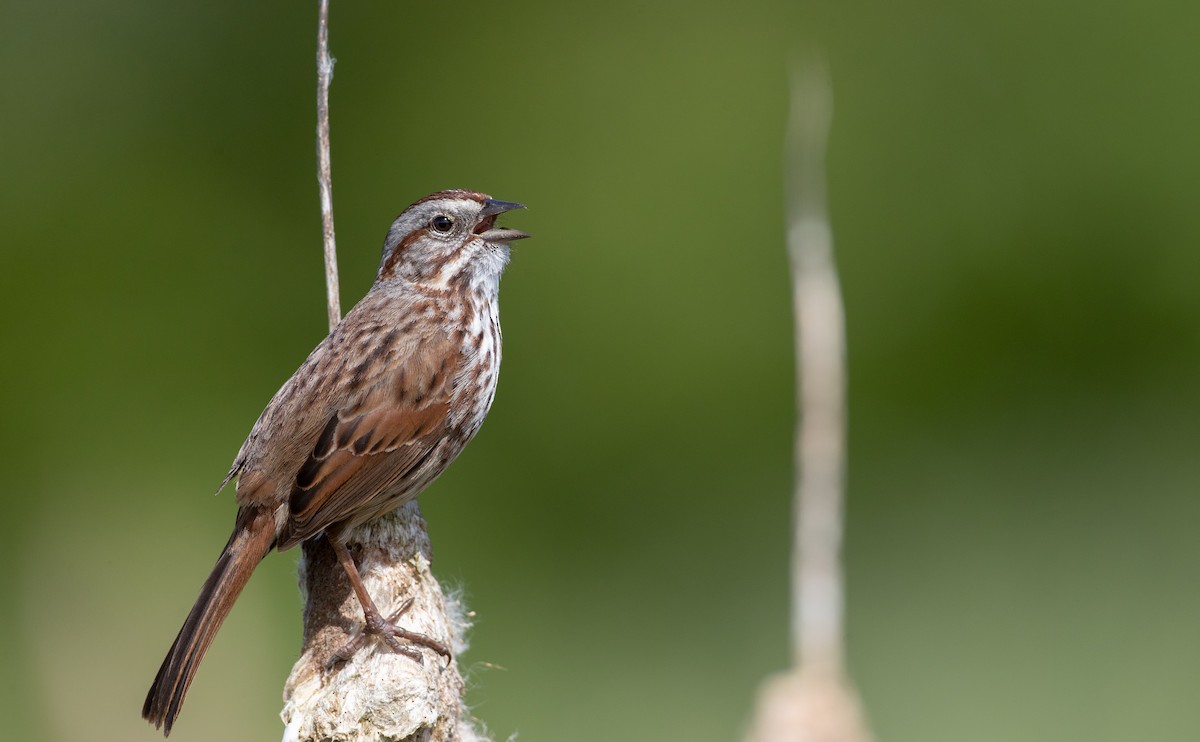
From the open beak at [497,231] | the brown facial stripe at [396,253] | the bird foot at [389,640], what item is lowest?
the bird foot at [389,640]

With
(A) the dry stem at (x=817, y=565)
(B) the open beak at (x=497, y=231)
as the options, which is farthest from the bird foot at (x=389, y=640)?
(A) the dry stem at (x=817, y=565)

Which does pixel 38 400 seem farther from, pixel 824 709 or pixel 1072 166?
pixel 824 709

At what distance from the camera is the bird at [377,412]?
3213 mm

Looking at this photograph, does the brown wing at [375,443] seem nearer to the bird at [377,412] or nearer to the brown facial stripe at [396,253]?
the bird at [377,412]

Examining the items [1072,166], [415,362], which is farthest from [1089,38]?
[415,362]

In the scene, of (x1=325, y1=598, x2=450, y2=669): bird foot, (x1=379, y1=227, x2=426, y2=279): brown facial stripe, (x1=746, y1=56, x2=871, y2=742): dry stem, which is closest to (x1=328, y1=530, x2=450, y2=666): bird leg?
(x1=325, y1=598, x2=450, y2=669): bird foot

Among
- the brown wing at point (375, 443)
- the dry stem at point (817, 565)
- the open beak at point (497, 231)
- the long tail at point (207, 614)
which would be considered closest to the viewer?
the dry stem at point (817, 565)

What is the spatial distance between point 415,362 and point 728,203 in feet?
10.2

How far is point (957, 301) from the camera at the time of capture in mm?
6293

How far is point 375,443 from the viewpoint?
138 inches

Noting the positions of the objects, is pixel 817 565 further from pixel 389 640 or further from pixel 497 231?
pixel 497 231

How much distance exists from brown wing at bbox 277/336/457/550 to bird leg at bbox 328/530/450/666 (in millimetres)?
228

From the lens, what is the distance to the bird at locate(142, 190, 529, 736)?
3.21m

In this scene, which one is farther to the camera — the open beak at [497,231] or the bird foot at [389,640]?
the open beak at [497,231]
